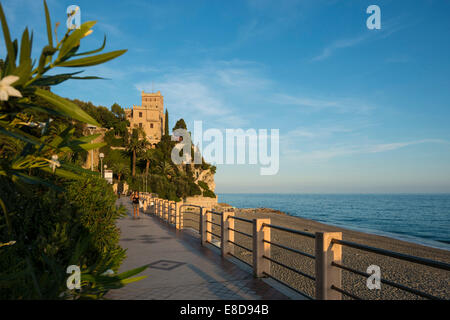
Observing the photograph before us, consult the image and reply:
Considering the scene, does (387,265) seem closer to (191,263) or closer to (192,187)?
(191,263)

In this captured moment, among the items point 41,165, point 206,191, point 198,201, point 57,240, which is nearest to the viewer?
point 41,165

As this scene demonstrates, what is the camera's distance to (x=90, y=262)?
4445 millimetres

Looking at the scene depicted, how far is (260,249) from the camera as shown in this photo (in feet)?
20.9

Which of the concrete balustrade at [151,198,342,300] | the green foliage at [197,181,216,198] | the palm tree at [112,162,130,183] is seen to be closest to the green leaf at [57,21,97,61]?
the concrete balustrade at [151,198,342,300]

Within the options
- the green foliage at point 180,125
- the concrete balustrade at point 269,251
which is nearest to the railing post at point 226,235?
the concrete balustrade at point 269,251

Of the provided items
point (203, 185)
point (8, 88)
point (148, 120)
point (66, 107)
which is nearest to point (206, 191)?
point (203, 185)

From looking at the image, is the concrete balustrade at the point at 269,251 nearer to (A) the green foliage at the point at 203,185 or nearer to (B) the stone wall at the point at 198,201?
(B) the stone wall at the point at 198,201

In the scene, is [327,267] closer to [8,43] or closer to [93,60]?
[93,60]

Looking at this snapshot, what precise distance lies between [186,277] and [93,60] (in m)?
5.53

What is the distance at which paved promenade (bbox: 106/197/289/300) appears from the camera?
5.16 meters

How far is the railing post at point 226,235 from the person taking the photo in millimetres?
8258

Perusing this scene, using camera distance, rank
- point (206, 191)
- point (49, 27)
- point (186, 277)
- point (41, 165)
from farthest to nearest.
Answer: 1. point (206, 191)
2. point (186, 277)
3. point (41, 165)
4. point (49, 27)

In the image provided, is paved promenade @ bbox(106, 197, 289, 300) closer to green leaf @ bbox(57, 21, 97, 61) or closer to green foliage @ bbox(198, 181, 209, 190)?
green leaf @ bbox(57, 21, 97, 61)
